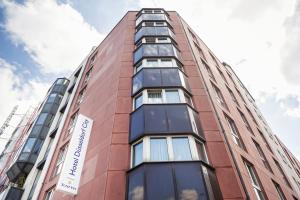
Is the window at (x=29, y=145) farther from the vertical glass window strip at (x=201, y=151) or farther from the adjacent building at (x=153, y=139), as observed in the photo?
the vertical glass window strip at (x=201, y=151)

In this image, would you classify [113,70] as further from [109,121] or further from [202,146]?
[202,146]

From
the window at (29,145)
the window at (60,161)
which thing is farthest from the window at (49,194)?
the window at (29,145)

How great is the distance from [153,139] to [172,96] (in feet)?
10.5

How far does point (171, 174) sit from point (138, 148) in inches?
89.3

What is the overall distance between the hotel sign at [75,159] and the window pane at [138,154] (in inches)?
112

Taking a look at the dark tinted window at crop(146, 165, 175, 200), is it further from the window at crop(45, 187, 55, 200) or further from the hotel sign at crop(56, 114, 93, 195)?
the window at crop(45, 187, 55, 200)

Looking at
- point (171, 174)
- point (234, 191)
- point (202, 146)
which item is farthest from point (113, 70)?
point (234, 191)

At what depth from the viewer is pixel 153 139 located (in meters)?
10.3

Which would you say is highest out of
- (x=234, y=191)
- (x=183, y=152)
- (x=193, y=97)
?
(x=193, y=97)

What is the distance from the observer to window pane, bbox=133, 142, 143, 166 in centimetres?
970

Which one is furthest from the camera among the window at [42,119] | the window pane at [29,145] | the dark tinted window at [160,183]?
the window at [42,119]

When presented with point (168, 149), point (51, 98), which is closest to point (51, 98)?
point (51, 98)

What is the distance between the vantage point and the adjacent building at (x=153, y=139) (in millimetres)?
8797

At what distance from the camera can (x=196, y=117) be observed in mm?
11828
